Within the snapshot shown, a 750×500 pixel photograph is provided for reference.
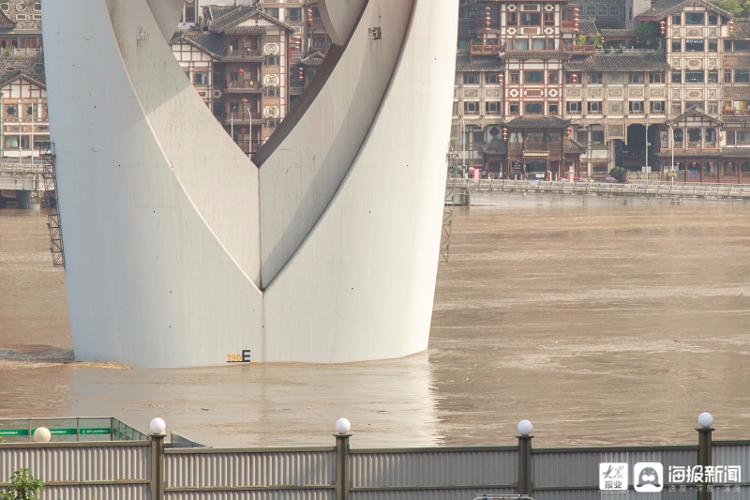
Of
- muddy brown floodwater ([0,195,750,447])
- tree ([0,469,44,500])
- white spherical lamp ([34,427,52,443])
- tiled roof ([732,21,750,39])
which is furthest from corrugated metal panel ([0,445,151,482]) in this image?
tiled roof ([732,21,750,39])

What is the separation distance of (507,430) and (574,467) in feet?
19.8

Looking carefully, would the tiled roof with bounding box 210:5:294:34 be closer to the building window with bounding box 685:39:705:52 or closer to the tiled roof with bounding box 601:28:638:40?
the tiled roof with bounding box 601:28:638:40

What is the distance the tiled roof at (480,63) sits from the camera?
333ft

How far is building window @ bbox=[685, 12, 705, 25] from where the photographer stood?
336ft

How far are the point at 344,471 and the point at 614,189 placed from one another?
74.2m

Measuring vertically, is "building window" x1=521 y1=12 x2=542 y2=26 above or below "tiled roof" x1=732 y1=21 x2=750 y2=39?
above

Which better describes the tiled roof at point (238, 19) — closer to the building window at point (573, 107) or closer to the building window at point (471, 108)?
the building window at point (471, 108)

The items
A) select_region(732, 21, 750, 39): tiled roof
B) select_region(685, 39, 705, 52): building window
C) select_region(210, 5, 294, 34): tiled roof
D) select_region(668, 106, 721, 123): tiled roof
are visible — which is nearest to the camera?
select_region(210, 5, 294, 34): tiled roof

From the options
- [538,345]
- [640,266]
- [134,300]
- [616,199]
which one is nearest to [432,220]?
[538,345]

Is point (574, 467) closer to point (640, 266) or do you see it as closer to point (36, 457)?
point (36, 457)

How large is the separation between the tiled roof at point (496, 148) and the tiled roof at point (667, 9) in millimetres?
13766

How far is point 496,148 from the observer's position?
3974 inches

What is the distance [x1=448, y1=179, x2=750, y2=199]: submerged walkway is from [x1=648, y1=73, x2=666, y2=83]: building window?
1758 cm

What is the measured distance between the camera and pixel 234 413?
20.7 meters
